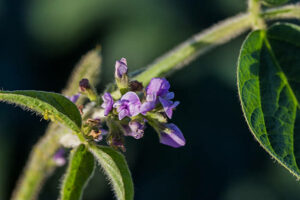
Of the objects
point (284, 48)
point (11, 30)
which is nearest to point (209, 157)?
point (11, 30)

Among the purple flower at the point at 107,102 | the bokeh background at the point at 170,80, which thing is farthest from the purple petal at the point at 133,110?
the bokeh background at the point at 170,80

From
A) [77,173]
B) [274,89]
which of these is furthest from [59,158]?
[274,89]

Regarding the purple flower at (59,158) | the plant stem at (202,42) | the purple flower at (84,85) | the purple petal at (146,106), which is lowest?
the purple petal at (146,106)

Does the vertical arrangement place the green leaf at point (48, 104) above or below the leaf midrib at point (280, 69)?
above

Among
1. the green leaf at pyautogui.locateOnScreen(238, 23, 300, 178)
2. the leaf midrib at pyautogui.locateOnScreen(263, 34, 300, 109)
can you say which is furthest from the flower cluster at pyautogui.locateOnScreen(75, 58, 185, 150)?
the leaf midrib at pyautogui.locateOnScreen(263, 34, 300, 109)

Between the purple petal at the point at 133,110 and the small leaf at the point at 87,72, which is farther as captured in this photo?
the small leaf at the point at 87,72

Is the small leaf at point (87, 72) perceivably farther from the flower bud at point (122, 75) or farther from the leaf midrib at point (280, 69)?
the leaf midrib at point (280, 69)
